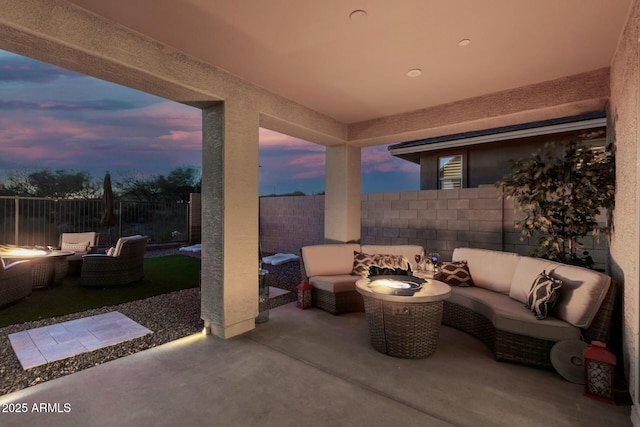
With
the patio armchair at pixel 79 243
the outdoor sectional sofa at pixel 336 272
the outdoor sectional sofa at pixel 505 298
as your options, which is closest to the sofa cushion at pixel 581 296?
the outdoor sectional sofa at pixel 505 298

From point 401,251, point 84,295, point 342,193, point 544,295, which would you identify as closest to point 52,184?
point 84,295

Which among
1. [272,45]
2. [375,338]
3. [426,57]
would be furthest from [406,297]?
[272,45]

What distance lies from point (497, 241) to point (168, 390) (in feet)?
17.4

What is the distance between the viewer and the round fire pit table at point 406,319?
2.81 m

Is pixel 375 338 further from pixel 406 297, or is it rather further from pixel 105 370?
pixel 105 370

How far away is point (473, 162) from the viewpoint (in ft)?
26.2

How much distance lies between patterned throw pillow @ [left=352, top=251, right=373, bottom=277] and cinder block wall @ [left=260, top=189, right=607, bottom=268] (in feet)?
6.54

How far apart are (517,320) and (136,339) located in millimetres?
3761

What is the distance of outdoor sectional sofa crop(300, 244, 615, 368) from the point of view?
2.51m

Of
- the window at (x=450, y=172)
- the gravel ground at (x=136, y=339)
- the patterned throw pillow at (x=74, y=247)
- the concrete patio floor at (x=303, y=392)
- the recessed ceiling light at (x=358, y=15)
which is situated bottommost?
the concrete patio floor at (x=303, y=392)

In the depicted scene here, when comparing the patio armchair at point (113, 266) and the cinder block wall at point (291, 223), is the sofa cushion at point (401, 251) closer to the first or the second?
the cinder block wall at point (291, 223)

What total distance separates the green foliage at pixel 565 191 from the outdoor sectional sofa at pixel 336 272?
164cm

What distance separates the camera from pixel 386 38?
8.45 ft

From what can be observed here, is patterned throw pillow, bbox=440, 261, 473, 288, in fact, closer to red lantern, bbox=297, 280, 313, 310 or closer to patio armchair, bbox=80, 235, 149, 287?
red lantern, bbox=297, 280, 313, 310
